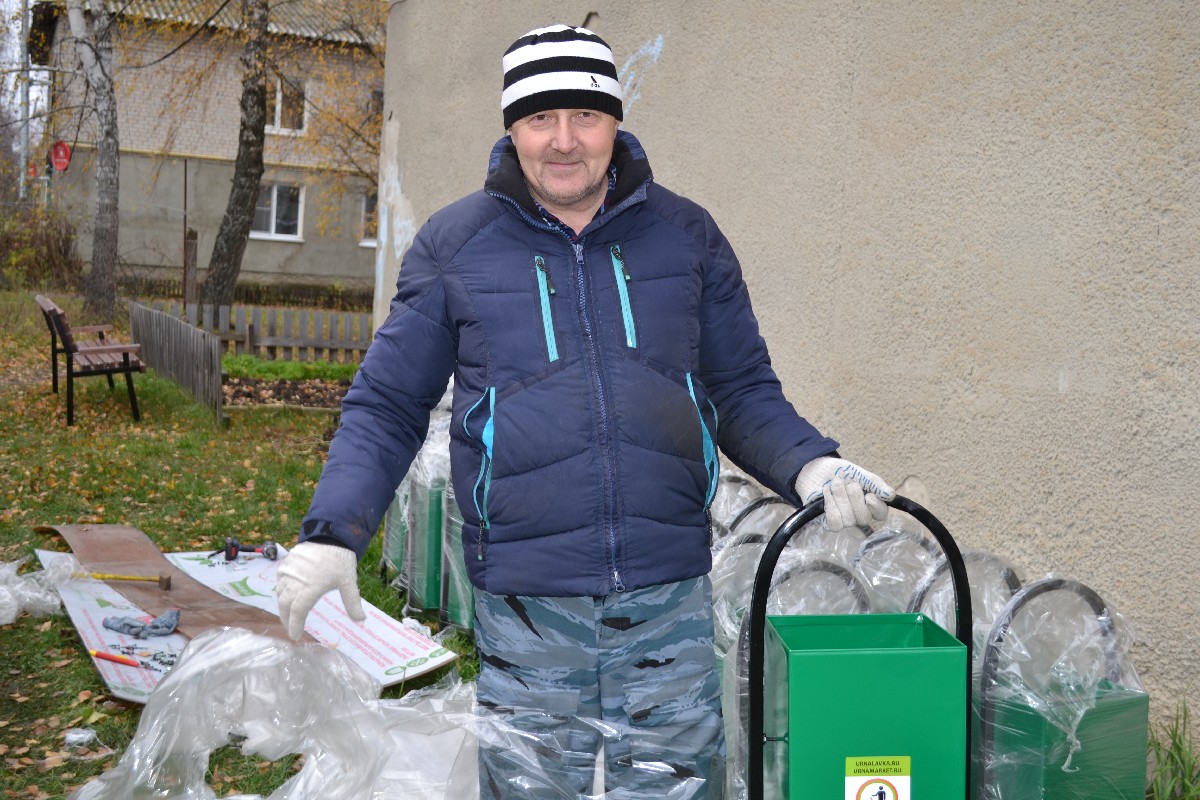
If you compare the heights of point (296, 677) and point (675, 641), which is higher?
point (675, 641)

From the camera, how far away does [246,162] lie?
14.4 m

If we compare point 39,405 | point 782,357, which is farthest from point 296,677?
point 39,405

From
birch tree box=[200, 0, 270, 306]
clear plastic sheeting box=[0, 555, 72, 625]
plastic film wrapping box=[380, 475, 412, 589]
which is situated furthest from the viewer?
birch tree box=[200, 0, 270, 306]

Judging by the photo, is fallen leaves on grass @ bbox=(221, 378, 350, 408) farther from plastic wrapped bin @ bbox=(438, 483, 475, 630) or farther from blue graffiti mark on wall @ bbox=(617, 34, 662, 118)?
plastic wrapped bin @ bbox=(438, 483, 475, 630)

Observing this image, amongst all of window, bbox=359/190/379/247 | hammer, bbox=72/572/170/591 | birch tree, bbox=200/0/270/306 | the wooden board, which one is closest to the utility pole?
birch tree, bbox=200/0/270/306

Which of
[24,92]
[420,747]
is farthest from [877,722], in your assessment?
[24,92]

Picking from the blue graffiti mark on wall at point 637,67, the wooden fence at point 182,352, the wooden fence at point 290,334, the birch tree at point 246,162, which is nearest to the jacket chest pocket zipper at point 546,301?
the blue graffiti mark on wall at point 637,67

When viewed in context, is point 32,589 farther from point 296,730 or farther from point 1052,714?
point 1052,714

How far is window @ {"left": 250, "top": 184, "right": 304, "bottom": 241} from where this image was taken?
23547 mm

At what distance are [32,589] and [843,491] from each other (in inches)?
167

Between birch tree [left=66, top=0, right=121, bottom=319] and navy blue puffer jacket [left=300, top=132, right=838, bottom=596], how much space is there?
14740 mm

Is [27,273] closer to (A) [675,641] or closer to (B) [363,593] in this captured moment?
(B) [363,593]

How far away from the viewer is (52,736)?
3.94 meters

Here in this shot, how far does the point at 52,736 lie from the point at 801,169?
3.35 meters
